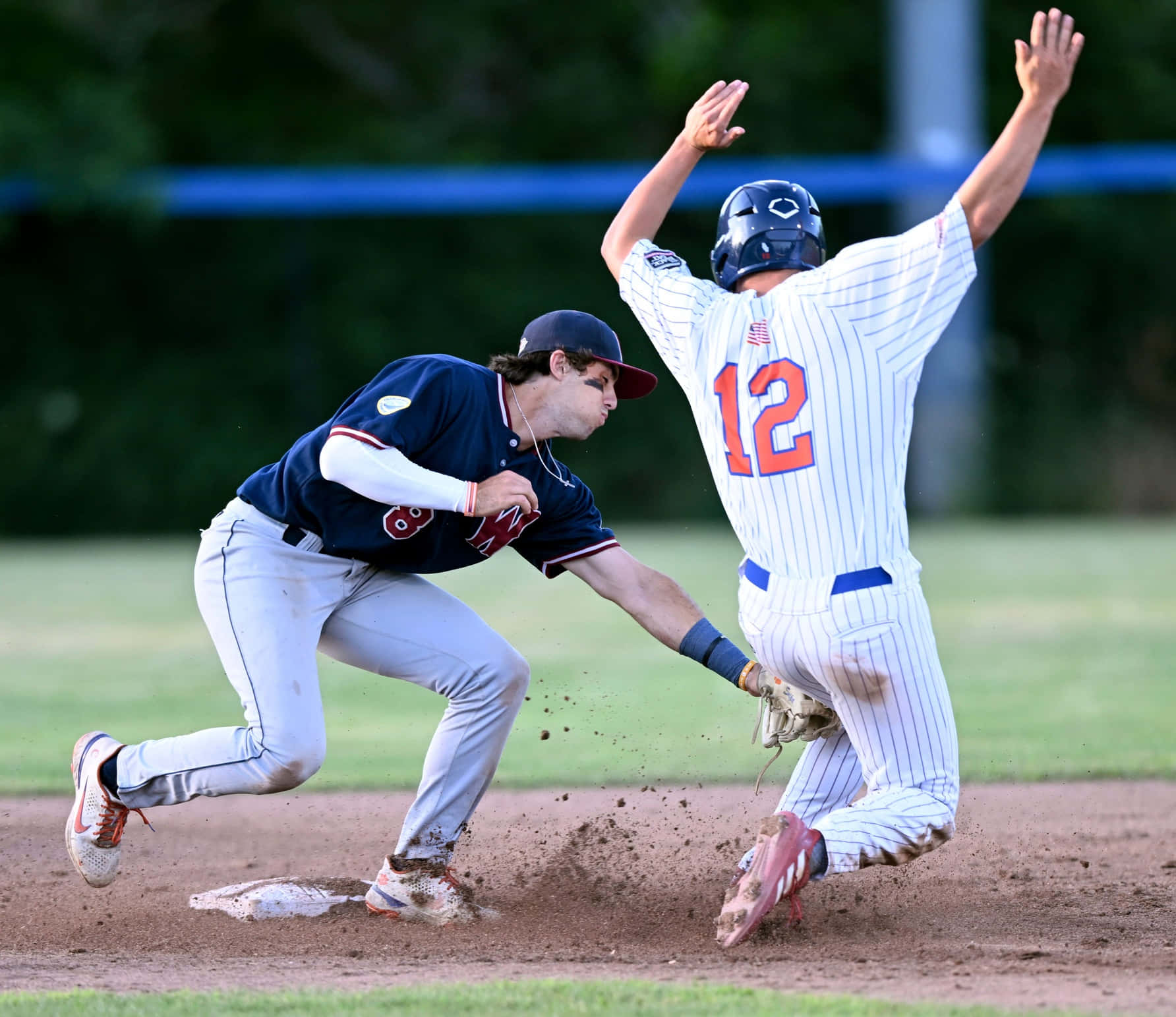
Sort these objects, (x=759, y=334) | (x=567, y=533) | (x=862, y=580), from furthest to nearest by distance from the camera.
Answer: (x=567, y=533) < (x=759, y=334) < (x=862, y=580)

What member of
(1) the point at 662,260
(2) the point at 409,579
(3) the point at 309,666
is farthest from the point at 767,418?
(3) the point at 309,666

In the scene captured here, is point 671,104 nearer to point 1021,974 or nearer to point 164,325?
point 164,325

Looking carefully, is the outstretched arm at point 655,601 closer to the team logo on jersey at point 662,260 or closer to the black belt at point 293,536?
the black belt at point 293,536

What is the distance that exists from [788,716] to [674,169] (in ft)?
4.72

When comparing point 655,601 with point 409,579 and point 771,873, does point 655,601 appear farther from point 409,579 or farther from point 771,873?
point 771,873

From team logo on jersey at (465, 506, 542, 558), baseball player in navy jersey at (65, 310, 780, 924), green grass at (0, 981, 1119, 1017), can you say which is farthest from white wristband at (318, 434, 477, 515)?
green grass at (0, 981, 1119, 1017)

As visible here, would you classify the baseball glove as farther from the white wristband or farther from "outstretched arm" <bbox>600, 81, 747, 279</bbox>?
"outstretched arm" <bbox>600, 81, 747, 279</bbox>

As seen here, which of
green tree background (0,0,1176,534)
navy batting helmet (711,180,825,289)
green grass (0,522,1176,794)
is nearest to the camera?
navy batting helmet (711,180,825,289)

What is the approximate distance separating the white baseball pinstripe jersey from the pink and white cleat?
1.86 ft

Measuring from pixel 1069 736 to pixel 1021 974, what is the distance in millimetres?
3667

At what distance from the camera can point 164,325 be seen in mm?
23406

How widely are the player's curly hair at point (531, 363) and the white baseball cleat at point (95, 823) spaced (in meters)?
1.46

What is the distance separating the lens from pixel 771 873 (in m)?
3.60

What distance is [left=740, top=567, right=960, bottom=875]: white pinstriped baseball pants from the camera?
3.58m
